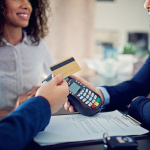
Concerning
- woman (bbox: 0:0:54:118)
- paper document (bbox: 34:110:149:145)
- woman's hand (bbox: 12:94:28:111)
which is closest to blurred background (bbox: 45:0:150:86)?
woman (bbox: 0:0:54:118)

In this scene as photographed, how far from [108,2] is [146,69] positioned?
4370 millimetres

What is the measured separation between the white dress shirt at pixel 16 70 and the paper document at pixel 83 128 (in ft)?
1.31

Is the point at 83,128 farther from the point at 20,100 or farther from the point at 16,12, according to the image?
the point at 16,12

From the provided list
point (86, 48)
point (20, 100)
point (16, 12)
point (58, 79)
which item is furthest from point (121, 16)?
point (58, 79)

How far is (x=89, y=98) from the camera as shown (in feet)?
1.74

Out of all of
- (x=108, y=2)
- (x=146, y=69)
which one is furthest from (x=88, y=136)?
(x=108, y=2)

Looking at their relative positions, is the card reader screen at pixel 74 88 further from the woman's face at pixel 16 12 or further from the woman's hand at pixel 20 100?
the woman's face at pixel 16 12

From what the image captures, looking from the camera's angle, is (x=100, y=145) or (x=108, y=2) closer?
(x=100, y=145)

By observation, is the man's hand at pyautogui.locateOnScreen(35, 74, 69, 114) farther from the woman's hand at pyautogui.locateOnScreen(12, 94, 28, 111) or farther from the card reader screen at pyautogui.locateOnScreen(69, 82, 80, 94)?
the woman's hand at pyautogui.locateOnScreen(12, 94, 28, 111)

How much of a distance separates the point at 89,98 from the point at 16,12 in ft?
1.84

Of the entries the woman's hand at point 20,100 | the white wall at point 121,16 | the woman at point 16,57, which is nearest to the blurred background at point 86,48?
the woman at point 16,57

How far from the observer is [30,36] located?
961 mm

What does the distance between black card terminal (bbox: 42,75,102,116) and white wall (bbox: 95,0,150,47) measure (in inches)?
174

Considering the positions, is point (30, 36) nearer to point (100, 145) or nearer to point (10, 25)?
point (10, 25)
